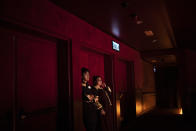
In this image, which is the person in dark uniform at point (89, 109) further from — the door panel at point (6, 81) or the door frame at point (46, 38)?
the door panel at point (6, 81)

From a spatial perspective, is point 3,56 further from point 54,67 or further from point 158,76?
point 158,76

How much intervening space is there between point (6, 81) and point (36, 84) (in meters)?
0.54

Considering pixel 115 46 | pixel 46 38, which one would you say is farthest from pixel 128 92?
pixel 46 38

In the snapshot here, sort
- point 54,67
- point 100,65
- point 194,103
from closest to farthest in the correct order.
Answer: point 54,67
point 100,65
point 194,103

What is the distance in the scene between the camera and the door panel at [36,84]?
280cm

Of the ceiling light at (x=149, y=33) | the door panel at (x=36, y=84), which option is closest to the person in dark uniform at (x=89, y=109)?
the door panel at (x=36, y=84)

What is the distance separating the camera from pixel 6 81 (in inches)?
102

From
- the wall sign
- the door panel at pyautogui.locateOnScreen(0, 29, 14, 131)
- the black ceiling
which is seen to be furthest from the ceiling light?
the door panel at pyautogui.locateOnScreen(0, 29, 14, 131)

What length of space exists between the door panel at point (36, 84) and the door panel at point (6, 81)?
0.13 meters

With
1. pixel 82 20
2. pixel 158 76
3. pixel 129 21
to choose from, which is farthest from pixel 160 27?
pixel 158 76

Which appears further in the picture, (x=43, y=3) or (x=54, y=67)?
(x=54, y=67)

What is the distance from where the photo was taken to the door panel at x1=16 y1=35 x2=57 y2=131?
2.80 meters

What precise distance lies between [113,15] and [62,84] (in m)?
1.73

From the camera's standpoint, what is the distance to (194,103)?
→ 714 cm
